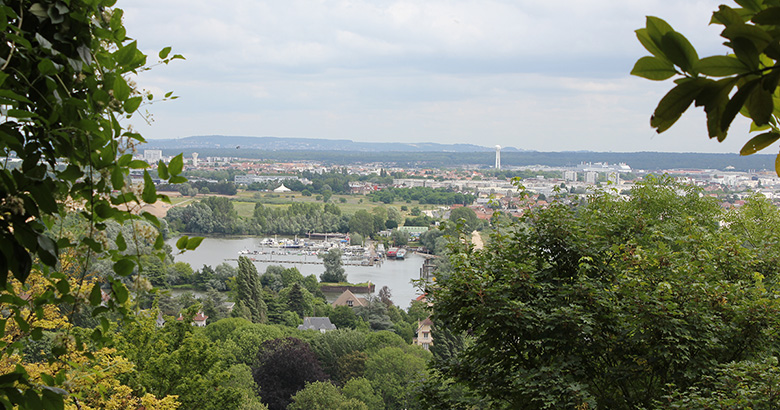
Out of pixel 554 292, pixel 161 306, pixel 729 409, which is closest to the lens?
pixel 729 409

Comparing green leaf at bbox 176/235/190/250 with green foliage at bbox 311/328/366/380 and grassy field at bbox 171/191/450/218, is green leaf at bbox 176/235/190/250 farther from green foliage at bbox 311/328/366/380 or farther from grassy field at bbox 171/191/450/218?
grassy field at bbox 171/191/450/218

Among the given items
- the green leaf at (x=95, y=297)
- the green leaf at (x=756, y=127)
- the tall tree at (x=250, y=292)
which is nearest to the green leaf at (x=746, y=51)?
the green leaf at (x=756, y=127)

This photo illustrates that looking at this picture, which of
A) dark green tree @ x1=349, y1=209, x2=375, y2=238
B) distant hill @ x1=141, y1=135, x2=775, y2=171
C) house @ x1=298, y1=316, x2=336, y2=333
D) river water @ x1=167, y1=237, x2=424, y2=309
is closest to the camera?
house @ x1=298, y1=316, x2=336, y2=333

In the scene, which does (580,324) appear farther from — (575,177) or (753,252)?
(575,177)

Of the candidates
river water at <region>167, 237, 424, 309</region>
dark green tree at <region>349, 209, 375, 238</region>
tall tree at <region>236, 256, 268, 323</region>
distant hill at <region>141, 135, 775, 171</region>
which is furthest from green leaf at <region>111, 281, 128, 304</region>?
distant hill at <region>141, 135, 775, 171</region>

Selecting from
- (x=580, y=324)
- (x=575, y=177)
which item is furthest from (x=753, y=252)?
(x=575, y=177)

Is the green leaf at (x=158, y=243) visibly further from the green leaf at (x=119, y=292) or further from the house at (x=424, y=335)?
the house at (x=424, y=335)
